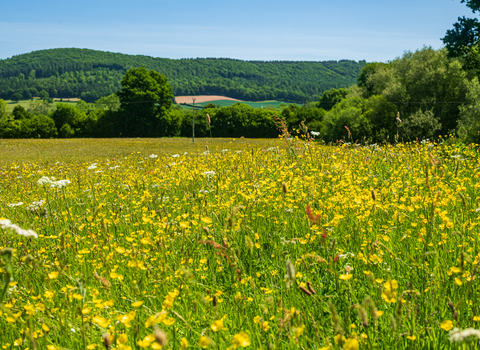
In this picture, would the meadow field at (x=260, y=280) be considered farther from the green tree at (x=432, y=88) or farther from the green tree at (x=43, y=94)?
the green tree at (x=43, y=94)

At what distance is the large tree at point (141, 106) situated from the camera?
70.1 metres

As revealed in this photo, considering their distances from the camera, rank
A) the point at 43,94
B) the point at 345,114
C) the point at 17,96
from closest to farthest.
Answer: the point at 345,114, the point at 17,96, the point at 43,94

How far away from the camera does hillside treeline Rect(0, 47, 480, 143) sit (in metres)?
28.5

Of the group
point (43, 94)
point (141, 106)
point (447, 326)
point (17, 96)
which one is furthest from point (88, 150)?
point (17, 96)

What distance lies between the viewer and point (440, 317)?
7.19ft

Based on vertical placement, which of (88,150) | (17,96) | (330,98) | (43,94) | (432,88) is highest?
(43,94)

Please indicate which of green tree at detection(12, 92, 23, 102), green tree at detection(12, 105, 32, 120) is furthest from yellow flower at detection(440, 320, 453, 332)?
green tree at detection(12, 92, 23, 102)

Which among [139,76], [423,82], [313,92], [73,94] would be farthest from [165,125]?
[73,94]

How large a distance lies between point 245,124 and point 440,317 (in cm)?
8857

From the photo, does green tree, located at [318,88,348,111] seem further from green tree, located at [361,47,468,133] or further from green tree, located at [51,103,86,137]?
green tree, located at [361,47,468,133]

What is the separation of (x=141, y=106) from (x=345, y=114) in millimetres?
49571

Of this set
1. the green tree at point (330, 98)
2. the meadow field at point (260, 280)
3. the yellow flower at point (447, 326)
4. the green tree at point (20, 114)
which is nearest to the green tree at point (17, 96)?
the green tree at point (20, 114)

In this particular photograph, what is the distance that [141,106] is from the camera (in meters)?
70.6

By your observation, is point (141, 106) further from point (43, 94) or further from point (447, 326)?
point (43, 94)
